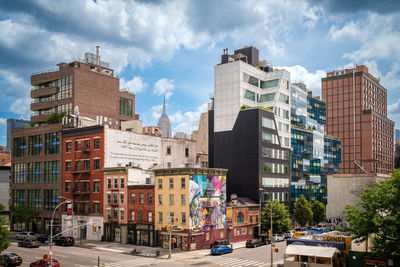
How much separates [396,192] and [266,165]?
48006 millimetres

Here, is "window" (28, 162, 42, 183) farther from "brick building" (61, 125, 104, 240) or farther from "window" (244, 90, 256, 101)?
"window" (244, 90, 256, 101)

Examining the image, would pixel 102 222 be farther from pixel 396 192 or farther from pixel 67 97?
pixel 396 192

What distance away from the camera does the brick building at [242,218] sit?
2753 inches

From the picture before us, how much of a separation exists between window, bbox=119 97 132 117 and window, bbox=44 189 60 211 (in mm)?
33403

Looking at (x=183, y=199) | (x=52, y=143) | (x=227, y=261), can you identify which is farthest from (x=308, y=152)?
(x=52, y=143)

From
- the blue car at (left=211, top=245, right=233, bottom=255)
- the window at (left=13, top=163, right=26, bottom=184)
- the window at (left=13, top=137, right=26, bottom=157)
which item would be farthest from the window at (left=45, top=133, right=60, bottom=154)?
the blue car at (left=211, top=245, right=233, bottom=255)

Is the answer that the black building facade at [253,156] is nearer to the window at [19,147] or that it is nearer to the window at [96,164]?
the window at [96,164]

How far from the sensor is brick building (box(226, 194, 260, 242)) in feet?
229

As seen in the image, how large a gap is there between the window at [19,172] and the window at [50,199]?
32.7 feet

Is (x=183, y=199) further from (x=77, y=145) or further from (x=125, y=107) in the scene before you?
(x=125, y=107)

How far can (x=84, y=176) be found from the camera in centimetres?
7600

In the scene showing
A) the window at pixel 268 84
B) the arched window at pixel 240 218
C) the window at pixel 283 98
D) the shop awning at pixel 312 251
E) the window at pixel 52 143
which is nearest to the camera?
the shop awning at pixel 312 251

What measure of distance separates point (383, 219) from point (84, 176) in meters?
55.3

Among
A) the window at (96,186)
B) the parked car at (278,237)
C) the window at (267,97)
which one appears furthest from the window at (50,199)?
the window at (267,97)
